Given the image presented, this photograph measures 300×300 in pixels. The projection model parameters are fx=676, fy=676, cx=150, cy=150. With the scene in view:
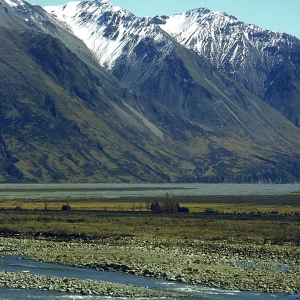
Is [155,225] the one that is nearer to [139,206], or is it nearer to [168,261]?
[168,261]

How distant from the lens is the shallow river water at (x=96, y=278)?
52.4 meters

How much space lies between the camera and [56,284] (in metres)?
56.4

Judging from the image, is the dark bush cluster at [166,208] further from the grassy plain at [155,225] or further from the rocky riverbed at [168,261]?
the rocky riverbed at [168,261]

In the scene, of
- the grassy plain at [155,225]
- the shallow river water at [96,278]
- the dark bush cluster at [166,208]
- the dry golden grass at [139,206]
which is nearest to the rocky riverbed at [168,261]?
the shallow river water at [96,278]

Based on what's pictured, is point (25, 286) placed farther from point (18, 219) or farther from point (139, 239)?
point (18, 219)

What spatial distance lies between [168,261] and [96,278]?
29.7ft

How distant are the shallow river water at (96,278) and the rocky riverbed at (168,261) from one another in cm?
136

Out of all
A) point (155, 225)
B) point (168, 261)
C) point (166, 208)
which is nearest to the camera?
point (168, 261)

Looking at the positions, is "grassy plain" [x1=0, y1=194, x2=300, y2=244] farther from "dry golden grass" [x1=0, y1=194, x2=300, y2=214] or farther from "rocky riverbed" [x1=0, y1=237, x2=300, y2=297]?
"dry golden grass" [x1=0, y1=194, x2=300, y2=214]

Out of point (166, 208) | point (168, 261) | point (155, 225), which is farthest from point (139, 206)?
point (168, 261)

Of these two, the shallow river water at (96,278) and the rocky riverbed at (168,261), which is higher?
the rocky riverbed at (168,261)

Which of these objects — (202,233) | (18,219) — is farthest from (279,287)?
(18,219)

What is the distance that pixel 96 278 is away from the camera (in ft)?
194

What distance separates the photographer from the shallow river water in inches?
2063
